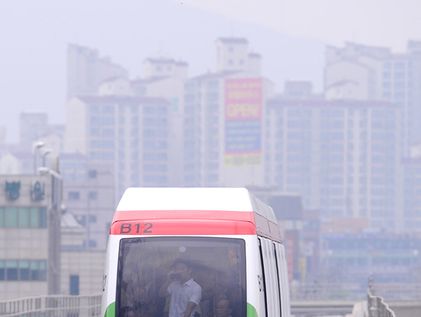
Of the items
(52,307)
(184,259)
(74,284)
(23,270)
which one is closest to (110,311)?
(184,259)

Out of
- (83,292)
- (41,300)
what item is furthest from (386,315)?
(83,292)

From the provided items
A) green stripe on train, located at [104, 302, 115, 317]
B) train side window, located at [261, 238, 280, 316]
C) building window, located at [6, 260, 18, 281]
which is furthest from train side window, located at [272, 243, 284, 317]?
building window, located at [6, 260, 18, 281]

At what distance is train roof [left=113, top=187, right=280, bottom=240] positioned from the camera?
20.6 m

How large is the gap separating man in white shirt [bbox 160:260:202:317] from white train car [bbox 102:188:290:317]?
0.06 metres

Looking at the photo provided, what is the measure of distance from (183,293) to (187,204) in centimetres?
119

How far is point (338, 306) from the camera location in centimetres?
11088

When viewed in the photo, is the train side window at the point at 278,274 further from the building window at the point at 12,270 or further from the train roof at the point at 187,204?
the building window at the point at 12,270

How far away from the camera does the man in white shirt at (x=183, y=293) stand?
20.1 meters

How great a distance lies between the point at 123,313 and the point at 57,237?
301 feet

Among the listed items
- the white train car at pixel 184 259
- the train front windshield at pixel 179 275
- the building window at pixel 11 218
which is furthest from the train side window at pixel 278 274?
the building window at pixel 11 218

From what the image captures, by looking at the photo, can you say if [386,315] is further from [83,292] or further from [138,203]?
[83,292]

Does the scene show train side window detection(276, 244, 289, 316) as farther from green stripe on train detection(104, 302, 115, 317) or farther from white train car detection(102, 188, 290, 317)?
green stripe on train detection(104, 302, 115, 317)

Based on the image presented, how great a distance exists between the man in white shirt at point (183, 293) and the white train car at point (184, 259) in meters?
0.06

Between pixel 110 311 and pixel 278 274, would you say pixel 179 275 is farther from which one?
pixel 278 274
